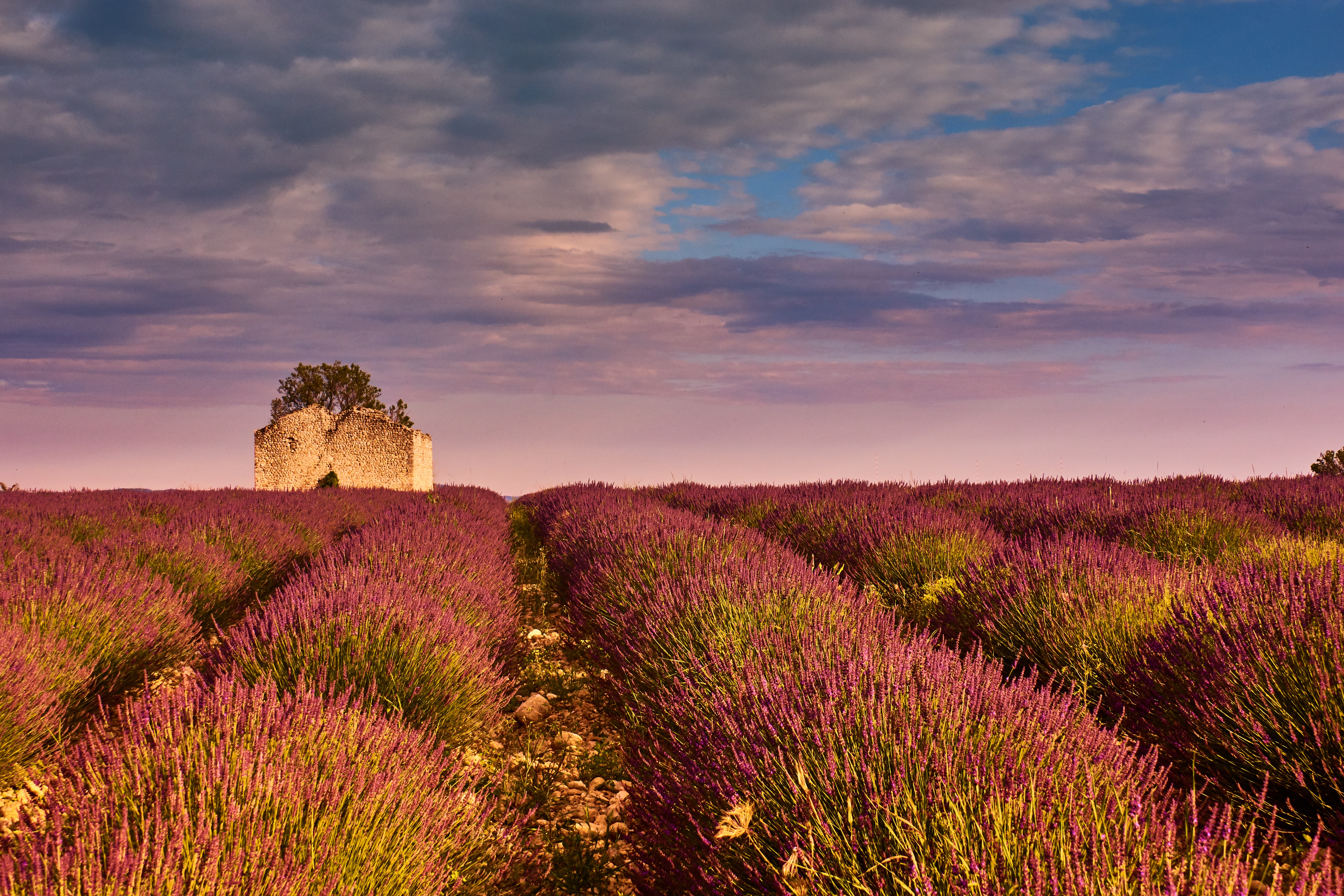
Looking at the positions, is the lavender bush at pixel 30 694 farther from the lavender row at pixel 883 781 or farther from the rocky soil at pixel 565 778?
the lavender row at pixel 883 781

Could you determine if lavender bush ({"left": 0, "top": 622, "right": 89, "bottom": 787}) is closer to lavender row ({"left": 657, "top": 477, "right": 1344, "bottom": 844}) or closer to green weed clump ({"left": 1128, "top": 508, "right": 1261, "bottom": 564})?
lavender row ({"left": 657, "top": 477, "right": 1344, "bottom": 844})

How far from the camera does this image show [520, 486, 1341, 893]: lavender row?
57.2 inches

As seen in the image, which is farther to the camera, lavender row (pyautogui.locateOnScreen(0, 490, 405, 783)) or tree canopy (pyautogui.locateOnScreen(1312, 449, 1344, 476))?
tree canopy (pyautogui.locateOnScreen(1312, 449, 1344, 476))

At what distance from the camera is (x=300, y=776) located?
1.85 meters

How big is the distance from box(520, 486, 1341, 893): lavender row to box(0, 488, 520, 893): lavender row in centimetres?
60

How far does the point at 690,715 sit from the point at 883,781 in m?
0.84

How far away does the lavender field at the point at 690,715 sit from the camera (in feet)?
5.26

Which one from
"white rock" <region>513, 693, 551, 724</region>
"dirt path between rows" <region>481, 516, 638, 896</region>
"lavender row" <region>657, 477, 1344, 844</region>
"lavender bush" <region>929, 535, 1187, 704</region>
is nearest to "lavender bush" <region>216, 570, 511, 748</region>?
"dirt path between rows" <region>481, 516, 638, 896</region>

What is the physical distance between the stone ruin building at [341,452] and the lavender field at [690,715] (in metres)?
18.1

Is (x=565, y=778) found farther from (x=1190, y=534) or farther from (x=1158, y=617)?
(x=1190, y=534)

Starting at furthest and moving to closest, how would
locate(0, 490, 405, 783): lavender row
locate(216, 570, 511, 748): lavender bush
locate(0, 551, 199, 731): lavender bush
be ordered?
locate(0, 551, 199, 731): lavender bush
locate(0, 490, 405, 783): lavender row
locate(216, 570, 511, 748): lavender bush

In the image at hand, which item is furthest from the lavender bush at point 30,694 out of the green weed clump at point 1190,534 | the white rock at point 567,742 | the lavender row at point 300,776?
the green weed clump at point 1190,534

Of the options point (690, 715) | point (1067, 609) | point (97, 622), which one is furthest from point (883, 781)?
point (97, 622)

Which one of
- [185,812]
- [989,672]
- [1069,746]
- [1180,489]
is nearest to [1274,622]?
[989,672]
